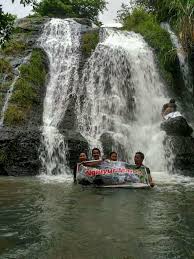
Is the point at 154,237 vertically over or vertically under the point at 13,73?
under

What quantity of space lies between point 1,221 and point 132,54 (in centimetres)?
1617

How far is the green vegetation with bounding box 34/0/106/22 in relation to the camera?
39.0 meters

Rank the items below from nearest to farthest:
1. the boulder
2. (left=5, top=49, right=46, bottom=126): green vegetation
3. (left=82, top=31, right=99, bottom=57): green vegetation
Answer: the boulder, (left=5, top=49, right=46, bottom=126): green vegetation, (left=82, top=31, right=99, bottom=57): green vegetation

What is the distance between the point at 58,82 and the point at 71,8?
21460 mm

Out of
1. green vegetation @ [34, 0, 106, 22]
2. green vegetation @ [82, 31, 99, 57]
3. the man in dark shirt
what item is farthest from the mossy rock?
green vegetation @ [34, 0, 106, 22]

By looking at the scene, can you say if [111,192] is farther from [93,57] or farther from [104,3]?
[104,3]

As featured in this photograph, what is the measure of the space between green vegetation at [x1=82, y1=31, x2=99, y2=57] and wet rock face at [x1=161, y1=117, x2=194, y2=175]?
23.2 feet

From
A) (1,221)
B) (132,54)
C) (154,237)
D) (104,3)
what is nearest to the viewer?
(154,237)

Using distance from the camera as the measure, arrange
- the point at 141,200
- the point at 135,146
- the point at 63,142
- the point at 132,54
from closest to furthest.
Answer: the point at 141,200 → the point at 63,142 → the point at 135,146 → the point at 132,54

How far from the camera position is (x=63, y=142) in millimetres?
15938

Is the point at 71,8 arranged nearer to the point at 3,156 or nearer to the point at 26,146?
the point at 26,146

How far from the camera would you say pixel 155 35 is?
79.8 ft

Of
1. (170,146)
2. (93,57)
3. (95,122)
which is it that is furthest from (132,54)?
A: (170,146)

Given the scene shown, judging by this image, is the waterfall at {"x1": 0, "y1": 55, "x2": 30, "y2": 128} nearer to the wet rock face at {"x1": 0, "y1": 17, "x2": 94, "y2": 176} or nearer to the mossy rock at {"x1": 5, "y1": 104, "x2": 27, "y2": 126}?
the mossy rock at {"x1": 5, "y1": 104, "x2": 27, "y2": 126}
